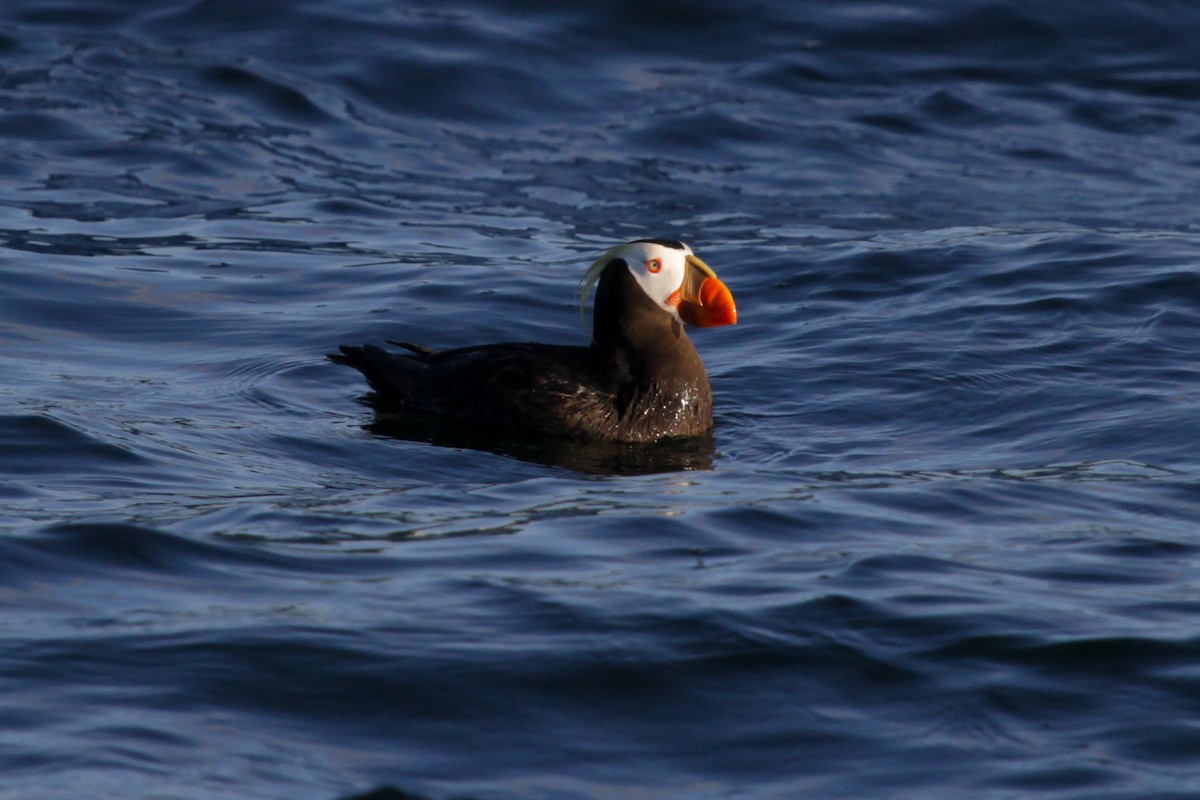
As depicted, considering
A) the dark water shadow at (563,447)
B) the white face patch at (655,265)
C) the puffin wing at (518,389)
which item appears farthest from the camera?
the white face patch at (655,265)

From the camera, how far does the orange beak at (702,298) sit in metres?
7.63

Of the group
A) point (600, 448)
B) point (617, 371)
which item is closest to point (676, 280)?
point (617, 371)

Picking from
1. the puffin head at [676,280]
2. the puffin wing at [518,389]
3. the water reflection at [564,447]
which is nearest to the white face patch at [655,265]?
the puffin head at [676,280]

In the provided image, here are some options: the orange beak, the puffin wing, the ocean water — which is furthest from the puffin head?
the ocean water

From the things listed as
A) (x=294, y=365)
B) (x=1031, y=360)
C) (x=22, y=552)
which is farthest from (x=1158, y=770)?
(x=294, y=365)

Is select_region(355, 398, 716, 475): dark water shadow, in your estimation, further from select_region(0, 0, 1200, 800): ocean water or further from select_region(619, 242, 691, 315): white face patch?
select_region(619, 242, 691, 315): white face patch

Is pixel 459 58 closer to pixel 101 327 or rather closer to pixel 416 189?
A: pixel 416 189

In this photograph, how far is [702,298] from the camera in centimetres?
766

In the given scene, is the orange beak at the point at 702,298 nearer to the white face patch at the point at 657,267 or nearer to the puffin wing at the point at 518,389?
the white face patch at the point at 657,267

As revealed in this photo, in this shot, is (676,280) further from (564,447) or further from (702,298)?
(564,447)

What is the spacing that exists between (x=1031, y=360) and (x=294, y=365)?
147 inches

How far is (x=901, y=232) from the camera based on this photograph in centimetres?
1195

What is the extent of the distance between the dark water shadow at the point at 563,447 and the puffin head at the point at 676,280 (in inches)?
22.5

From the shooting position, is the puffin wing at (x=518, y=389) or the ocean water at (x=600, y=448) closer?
the ocean water at (x=600, y=448)
